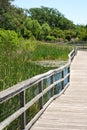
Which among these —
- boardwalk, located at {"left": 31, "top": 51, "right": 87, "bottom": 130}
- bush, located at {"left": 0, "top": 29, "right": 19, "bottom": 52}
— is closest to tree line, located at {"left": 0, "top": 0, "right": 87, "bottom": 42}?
bush, located at {"left": 0, "top": 29, "right": 19, "bottom": 52}

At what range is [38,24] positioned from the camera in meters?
102

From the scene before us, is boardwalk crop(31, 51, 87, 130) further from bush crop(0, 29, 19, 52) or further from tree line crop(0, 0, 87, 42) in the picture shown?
tree line crop(0, 0, 87, 42)

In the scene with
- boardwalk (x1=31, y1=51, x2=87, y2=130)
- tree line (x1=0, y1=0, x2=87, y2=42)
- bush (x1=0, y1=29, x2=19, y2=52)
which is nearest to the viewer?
boardwalk (x1=31, y1=51, x2=87, y2=130)

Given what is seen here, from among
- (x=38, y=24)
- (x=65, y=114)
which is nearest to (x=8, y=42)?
(x=65, y=114)

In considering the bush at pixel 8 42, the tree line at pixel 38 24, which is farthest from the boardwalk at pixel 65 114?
the tree line at pixel 38 24

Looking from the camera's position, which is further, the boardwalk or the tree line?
the tree line

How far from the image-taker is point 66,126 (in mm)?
7957

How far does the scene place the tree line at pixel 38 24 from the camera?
7419 cm

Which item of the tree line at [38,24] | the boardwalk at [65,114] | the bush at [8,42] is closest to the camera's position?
the boardwalk at [65,114]

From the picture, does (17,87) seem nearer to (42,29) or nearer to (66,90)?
(66,90)

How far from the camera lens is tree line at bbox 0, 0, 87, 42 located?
7419 cm

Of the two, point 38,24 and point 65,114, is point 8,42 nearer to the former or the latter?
point 65,114

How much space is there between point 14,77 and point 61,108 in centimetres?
131

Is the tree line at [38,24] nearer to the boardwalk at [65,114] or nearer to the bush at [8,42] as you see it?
the bush at [8,42]
